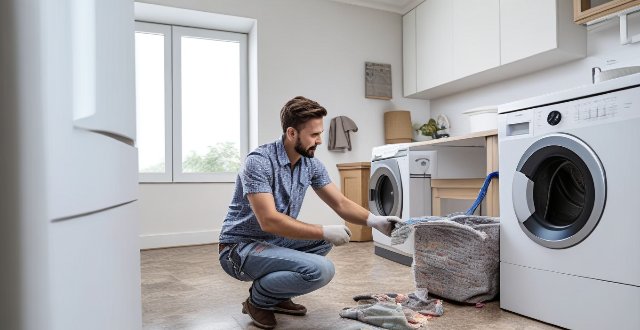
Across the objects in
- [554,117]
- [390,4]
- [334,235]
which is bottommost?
[334,235]

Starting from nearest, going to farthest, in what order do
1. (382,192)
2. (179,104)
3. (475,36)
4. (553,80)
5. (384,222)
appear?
1. (384,222)
2. (553,80)
3. (382,192)
4. (475,36)
5. (179,104)

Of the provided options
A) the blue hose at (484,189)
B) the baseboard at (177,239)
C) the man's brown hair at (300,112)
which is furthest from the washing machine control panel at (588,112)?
the baseboard at (177,239)

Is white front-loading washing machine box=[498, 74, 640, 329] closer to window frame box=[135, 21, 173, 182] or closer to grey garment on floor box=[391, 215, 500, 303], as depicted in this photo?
grey garment on floor box=[391, 215, 500, 303]

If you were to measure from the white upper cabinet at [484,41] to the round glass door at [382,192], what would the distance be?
3.95 ft

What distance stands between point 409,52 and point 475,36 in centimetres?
106

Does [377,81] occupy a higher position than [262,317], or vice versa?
[377,81]

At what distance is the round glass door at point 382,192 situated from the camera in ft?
10.9

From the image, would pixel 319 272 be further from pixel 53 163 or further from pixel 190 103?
pixel 190 103

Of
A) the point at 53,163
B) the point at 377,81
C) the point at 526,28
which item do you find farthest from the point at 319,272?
the point at 377,81

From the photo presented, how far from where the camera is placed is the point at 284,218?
1593 mm

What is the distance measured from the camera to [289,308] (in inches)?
75.0

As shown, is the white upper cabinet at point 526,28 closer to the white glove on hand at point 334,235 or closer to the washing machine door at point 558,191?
the washing machine door at point 558,191

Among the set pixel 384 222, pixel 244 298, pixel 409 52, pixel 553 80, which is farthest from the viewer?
pixel 409 52

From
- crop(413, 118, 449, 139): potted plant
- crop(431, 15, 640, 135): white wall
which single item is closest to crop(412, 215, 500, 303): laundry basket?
crop(431, 15, 640, 135): white wall
